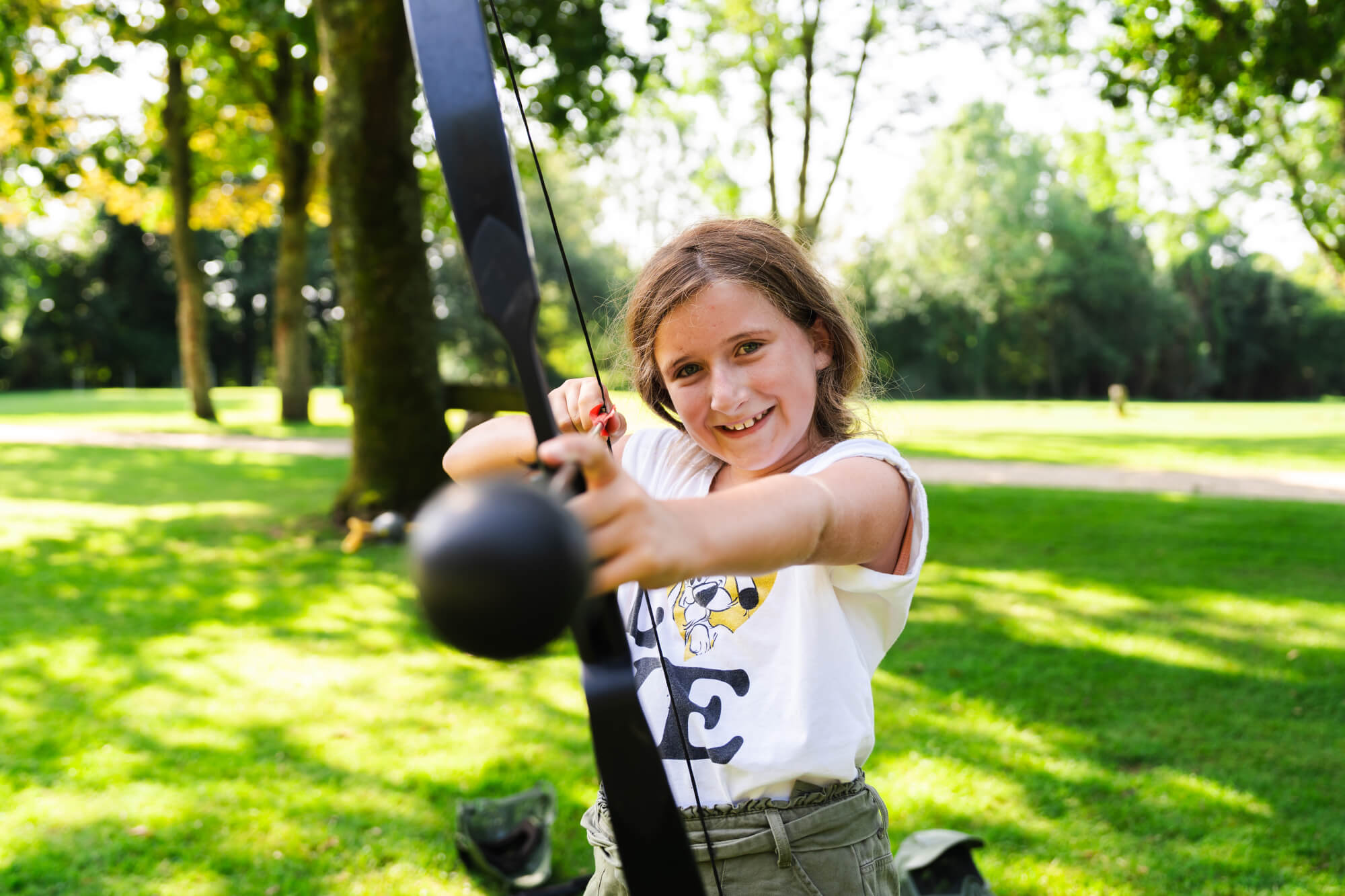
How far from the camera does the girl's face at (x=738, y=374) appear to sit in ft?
5.41

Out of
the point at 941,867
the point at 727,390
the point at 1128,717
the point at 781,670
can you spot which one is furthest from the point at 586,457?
the point at 1128,717

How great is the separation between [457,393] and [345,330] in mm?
1082

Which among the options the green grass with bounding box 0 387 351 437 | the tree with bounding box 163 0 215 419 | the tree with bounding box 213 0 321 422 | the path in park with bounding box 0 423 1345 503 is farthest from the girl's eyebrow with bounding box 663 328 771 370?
the tree with bounding box 163 0 215 419

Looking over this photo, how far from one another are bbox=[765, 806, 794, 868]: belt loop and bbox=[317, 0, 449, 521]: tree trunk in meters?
7.18

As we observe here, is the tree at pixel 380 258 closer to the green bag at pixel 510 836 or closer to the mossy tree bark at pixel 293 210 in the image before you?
the green bag at pixel 510 836

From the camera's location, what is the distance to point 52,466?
1399cm

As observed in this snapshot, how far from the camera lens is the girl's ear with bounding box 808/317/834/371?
1913 mm

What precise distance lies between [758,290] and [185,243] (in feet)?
65.7

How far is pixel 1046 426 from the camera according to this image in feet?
79.1

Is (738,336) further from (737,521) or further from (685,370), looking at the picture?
(737,521)

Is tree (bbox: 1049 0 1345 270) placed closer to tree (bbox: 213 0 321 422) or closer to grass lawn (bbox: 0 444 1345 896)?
grass lawn (bbox: 0 444 1345 896)

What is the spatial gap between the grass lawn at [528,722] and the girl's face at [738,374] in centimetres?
226

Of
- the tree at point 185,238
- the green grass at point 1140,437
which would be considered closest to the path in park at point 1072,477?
the green grass at point 1140,437

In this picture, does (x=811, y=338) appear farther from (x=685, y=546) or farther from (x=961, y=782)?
(x=961, y=782)
